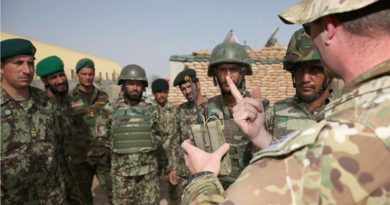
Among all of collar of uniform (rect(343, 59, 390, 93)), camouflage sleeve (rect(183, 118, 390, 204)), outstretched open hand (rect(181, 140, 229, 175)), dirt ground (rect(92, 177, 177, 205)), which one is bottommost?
dirt ground (rect(92, 177, 177, 205))

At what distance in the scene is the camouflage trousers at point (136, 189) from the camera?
4.44 meters

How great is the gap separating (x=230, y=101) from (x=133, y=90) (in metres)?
2.09

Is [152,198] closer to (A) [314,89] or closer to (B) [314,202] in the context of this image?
(A) [314,89]

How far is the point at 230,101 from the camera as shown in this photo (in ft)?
10.5

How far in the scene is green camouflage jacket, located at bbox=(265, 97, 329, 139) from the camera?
2689 millimetres

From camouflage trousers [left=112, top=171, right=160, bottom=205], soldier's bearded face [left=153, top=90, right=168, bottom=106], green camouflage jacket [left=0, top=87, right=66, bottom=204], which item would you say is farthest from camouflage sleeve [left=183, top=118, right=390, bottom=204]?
soldier's bearded face [left=153, top=90, right=168, bottom=106]

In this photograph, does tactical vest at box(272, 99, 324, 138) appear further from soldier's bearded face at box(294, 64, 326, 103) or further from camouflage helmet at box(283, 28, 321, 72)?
camouflage helmet at box(283, 28, 321, 72)

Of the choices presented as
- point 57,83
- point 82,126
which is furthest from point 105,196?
point 57,83

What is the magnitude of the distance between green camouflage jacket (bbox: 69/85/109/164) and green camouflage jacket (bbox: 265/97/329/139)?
3.27 m

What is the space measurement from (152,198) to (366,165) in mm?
4228

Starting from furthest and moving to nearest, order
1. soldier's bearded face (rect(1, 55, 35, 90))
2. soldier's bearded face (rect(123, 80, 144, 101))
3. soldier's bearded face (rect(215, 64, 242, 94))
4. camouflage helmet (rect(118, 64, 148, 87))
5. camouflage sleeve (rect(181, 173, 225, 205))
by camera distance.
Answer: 1. camouflage helmet (rect(118, 64, 148, 87))
2. soldier's bearded face (rect(123, 80, 144, 101))
3. soldier's bearded face (rect(215, 64, 242, 94))
4. soldier's bearded face (rect(1, 55, 35, 90))
5. camouflage sleeve (rect(181, 173, 225, 205))

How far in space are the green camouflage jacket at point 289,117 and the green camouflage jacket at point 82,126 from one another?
3.27 metres

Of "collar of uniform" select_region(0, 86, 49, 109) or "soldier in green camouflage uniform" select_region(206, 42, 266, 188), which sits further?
"collar of uniform" select_region(0, 86, 49, 109)

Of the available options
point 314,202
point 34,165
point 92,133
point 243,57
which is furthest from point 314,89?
point 92,133
